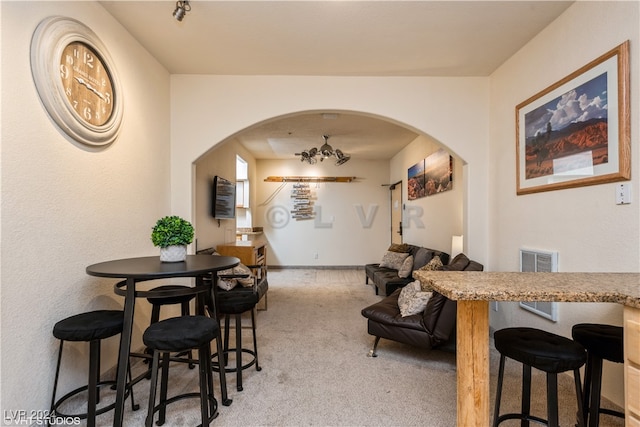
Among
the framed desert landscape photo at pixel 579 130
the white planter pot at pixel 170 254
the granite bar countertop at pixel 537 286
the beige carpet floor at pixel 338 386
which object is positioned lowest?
the beige carpet floor at pixel 338 386

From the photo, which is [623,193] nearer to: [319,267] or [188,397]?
[188,397]

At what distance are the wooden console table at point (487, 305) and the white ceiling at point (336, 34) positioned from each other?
185 centimetres

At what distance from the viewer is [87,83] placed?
2016 mm

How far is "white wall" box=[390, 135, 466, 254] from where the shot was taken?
4.03 meters

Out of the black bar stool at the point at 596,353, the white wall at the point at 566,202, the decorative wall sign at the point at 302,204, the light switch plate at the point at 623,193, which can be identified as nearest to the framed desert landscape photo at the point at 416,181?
the white wall at the point at 566,202

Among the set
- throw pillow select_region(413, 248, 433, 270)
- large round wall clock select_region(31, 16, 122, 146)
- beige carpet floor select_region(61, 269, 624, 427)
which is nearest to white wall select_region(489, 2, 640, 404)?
beige carpet floor select_region(61, 269, 624, 427)

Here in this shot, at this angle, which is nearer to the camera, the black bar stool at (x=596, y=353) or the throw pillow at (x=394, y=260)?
the black bar stool at (x=596, y=353)

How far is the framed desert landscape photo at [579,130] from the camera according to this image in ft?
5.94

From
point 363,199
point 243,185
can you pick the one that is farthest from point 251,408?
point 363,199

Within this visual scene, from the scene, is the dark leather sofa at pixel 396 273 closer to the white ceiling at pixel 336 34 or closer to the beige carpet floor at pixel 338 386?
the beige carpet floor at pixel 338 386

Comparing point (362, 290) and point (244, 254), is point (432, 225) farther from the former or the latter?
point (244, 254)

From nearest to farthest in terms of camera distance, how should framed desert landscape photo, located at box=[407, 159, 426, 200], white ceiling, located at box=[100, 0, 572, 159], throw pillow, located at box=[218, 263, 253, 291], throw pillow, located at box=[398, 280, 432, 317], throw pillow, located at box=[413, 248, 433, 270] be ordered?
Answer: white ceiling, located at box=[100, 0, 572, 159], throw pillow, located at box=[398, 280, 432, 317], throw pillow, located at box=[218, 263, 253, 291], throw pillow, located at box=[413, 248, 433, 270], framed desert landscape photo, located at box=[407, 159, 426, 200]

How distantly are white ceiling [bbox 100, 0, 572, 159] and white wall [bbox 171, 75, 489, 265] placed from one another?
0.12 m

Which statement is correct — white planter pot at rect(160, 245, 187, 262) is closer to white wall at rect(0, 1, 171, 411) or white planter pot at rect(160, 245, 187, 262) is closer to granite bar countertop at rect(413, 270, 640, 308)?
white wall at rect(0, 1, 171, 411)
